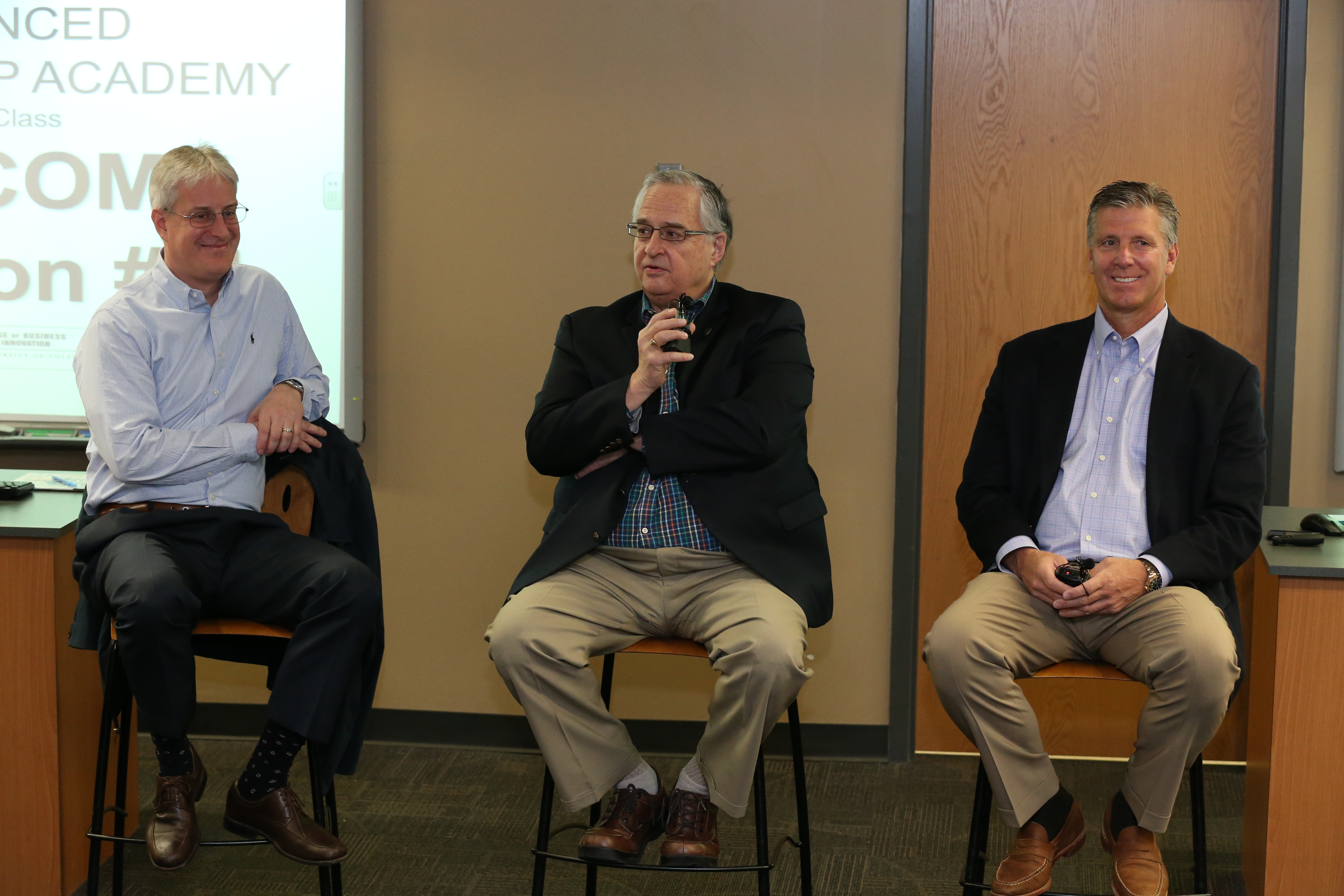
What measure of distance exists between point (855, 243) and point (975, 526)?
1.11 m

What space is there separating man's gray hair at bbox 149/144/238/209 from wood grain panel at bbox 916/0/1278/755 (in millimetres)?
1926

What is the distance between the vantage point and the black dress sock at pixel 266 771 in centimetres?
232

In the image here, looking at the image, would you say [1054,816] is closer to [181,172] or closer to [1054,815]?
[1054,815]

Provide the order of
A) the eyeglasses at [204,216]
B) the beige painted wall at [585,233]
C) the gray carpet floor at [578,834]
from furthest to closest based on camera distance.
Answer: the beige painted wall at [585,233] < the gray carpet floor at [578,834] < the eyeglasses at [204,216]

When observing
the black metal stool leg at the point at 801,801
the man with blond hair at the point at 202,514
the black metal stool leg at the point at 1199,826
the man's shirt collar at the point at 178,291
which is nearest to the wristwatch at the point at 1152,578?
the black metal stool leg at the point at 1199,826

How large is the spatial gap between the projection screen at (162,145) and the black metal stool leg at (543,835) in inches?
57.9

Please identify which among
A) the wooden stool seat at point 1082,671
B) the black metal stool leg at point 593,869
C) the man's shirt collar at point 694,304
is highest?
the man's shirt collar at point 694,304

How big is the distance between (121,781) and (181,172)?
1322mm

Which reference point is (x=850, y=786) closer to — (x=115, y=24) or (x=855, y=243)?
(x=855, y=243)

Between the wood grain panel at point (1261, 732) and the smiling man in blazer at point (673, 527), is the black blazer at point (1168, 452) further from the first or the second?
the smiling man in blazer at point (673, 527)

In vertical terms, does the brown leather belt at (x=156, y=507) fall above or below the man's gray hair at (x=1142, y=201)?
below

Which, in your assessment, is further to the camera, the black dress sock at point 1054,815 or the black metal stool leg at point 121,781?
the black metal stool leg at point 121,781

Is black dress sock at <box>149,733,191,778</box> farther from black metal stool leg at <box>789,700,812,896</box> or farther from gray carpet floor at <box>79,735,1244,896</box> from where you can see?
black metal stool leg at <box>789,700,812,896</box>

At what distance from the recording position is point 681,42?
3338 mm
